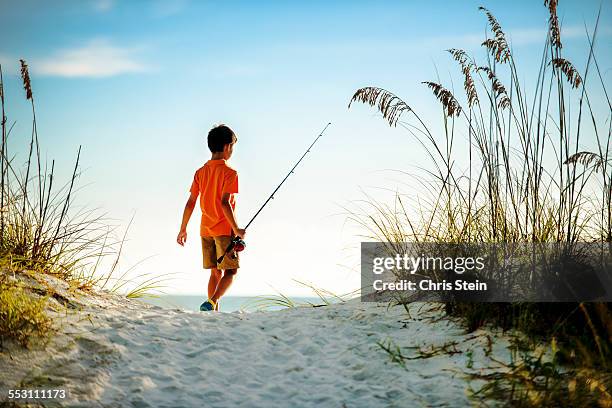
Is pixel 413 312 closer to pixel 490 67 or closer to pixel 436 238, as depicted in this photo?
pixel 436 238

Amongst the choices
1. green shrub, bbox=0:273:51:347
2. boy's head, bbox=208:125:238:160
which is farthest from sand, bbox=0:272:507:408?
boy's head, bbox=208:125:238:160

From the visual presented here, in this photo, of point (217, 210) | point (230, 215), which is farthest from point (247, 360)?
point (217, 210)

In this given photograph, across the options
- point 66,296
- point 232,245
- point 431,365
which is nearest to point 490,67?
point 431,365

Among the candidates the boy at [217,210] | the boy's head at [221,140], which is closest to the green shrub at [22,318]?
the boy at [217,210]

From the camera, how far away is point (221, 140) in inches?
238

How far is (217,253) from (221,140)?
113 cm

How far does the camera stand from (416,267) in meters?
4.89

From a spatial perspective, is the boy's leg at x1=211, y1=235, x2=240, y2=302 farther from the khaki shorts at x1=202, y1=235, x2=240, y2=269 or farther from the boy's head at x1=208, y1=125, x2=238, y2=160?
the boy's head at x1=208, y1=125, x2=238, y2=160

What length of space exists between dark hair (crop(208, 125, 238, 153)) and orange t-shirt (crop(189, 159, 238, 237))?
148 mm

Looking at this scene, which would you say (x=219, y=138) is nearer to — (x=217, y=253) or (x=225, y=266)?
(x=217, y=253)

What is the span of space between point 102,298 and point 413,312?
2651 mm

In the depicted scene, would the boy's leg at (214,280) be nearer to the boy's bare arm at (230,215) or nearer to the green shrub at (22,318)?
the boy's bare arm at (230,215)

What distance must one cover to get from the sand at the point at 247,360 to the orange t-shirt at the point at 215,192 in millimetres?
1198

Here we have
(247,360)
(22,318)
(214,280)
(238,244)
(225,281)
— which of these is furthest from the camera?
(214,280)
